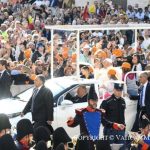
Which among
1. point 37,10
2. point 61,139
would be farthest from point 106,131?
point 37,10

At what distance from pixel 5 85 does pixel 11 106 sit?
214 centimetres

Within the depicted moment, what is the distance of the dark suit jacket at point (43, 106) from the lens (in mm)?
14891

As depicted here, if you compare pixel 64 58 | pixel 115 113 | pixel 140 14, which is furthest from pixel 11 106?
pixel 140 14

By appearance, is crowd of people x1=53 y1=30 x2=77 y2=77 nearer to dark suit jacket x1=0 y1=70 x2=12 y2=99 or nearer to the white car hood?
dark suit jacket x1=0 y1=70 x2=12 y2=99

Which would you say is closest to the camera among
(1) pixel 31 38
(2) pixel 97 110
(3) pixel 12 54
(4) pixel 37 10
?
(2) pixel 97 110

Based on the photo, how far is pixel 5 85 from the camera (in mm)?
18312

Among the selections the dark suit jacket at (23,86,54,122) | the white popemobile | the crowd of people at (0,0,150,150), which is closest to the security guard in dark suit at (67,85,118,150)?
the crowd of people at (0,0,150,150)

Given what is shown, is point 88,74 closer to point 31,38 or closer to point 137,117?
point 137,117

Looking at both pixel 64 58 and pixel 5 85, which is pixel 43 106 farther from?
pixel 64 58

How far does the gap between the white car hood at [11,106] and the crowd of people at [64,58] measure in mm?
1777

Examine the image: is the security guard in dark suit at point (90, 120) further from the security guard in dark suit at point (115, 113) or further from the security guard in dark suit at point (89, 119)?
the security guard in dark suit at point (115, 113)

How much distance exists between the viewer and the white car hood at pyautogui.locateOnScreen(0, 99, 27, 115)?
15898mm

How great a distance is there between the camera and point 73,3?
36.8 metres

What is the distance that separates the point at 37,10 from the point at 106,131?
65.0 feet
